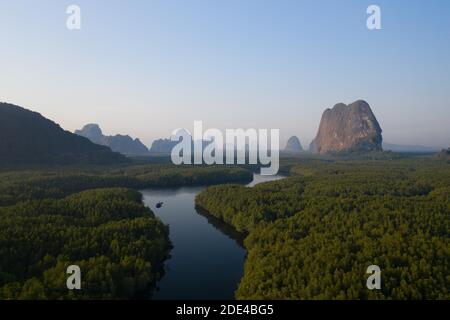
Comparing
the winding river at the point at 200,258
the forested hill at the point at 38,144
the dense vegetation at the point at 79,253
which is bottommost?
the winding river at the point at 200,258

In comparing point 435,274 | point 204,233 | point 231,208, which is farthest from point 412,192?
point 435,274

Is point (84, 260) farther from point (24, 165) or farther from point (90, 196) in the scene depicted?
point (24, 165)

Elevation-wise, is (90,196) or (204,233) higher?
(90,196)

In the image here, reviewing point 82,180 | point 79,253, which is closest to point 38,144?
point 82,180

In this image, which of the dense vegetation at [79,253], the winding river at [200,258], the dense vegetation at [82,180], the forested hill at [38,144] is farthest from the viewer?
the forested hill at [38,144]

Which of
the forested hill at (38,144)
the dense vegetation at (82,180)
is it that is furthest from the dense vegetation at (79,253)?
the forested hill at (38,144)

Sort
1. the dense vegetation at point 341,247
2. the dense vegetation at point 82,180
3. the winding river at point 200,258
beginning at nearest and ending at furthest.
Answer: the dense vegetation at point 341,247 → the winding river at point 200,258 → the dense vegetation at point 82,180

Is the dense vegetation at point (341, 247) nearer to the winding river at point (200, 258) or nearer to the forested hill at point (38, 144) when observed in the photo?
the winding river at point (200, 258)
